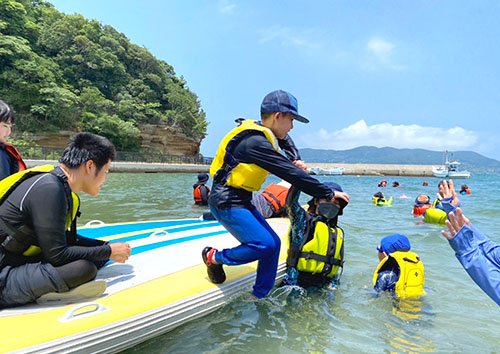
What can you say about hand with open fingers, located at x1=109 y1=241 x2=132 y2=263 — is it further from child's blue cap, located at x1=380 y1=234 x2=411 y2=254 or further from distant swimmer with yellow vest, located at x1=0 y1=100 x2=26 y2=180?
child's blue cap, located at x1=380 y1=234 x2=411 y2=254

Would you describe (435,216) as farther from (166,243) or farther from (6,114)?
(6,114)

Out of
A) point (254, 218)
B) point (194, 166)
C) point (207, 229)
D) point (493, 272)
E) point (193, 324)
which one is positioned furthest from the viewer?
point (194, 166)

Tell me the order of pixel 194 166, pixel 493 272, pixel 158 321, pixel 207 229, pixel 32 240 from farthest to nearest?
pixel 194 166
pixel 207 229
pixel 158 321
pixel 32 240
pixel 493 272

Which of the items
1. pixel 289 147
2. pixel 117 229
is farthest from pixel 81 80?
pixel 289 147

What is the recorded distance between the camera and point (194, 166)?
128 feet

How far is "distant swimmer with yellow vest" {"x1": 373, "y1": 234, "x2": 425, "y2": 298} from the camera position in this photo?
3.34 m

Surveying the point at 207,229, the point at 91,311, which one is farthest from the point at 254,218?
the point at 207,229

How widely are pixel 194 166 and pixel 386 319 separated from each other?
3669 centimetres

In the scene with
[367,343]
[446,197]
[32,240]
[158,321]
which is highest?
[446,197]

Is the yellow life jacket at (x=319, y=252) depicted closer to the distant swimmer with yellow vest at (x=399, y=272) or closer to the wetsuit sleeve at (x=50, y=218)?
the distant swimmer with yellow vest at (x=399, y=272)

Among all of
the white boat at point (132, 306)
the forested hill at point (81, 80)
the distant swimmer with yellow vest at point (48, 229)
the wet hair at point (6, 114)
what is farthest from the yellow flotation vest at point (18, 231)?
the forested hill at point (81, 80)

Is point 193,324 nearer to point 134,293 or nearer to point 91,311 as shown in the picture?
point 134,293

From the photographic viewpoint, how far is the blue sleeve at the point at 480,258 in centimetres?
160

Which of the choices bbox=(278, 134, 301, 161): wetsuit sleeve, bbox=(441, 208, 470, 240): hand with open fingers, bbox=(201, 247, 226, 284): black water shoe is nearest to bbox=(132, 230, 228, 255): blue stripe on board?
bbox=(201, 247, 226, 284): black water shoe
